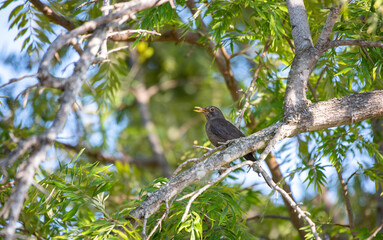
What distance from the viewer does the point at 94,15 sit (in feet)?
17.5

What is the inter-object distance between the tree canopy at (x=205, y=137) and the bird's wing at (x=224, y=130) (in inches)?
8.9

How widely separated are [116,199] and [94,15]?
298 cm

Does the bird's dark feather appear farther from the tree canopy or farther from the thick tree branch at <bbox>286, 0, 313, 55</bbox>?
the thick tree branch at <bbox>286, 0, 313, 55</bbox>

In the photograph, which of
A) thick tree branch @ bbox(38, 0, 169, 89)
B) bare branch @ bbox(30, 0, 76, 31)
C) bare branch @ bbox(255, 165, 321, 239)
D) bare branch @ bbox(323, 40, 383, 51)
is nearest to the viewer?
thick tree branch @ bbox(38, 0, 169, 89)

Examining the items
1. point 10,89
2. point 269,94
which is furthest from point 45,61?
point 10,89

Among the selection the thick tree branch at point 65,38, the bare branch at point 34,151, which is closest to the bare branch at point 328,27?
the thick tree branch at point 65,38

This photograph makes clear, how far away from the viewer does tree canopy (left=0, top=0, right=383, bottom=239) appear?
9.28ft

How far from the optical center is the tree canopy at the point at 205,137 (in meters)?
2.83

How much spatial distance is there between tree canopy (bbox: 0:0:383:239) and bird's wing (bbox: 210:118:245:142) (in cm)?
23

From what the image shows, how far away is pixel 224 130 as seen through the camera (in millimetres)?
5828

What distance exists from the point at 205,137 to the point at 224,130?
Answer: 1.63 feet

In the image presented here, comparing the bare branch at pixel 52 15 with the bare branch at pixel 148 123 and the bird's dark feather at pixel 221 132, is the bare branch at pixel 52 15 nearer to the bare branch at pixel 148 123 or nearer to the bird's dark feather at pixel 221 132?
the bird's dark feather at pixel 221 132

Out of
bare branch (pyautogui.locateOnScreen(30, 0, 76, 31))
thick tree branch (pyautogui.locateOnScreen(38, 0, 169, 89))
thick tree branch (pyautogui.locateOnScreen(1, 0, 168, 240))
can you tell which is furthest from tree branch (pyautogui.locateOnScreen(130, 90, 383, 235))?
bare branch (pyautogui.locateOnScreen(30, 0, 76, 31))

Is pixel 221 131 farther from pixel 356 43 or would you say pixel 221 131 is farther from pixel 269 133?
pixel 356 43
